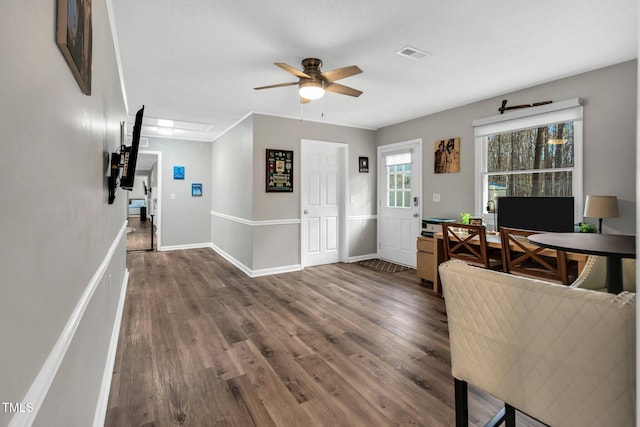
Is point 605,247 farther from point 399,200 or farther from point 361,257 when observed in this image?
point 361,257

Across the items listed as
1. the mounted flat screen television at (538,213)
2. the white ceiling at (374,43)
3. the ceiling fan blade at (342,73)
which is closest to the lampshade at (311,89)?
the ceiling fan blade at (342,73)

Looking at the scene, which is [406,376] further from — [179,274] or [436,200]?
[179,274]

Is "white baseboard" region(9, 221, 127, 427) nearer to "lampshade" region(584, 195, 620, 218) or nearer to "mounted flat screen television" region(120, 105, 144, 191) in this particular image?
"mounted flat screen television" region(120, 105, 144, 191)

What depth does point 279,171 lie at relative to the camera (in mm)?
5043

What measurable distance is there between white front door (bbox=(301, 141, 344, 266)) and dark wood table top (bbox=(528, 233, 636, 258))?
386 centimetres

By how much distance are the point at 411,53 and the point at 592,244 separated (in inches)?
83.2

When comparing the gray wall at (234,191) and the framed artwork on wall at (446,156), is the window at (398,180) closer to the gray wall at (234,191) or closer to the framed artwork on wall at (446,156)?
the framed artwork on wall at (446,156)

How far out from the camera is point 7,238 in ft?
1.86

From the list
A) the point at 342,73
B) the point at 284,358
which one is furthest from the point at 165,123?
the point at 284,358

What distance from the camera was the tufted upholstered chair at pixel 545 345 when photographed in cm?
98

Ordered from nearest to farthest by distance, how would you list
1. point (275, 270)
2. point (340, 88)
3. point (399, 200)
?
point (340, 88)
point (275, 270)
point (399, 200)

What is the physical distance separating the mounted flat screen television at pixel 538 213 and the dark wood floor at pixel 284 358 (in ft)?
4.18

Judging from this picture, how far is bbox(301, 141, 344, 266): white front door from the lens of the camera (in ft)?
17.7

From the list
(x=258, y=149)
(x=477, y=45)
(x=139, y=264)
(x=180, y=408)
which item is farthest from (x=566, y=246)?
(x=139, y=264)
